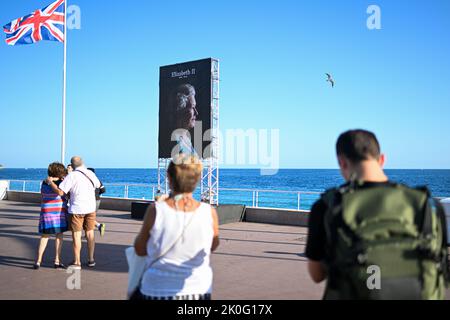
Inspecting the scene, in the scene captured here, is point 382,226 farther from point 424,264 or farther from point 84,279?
point 84,279

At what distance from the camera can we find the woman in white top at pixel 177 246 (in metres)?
2.50

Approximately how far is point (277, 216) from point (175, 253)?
10.5 m

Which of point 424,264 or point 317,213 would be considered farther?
point 317,213

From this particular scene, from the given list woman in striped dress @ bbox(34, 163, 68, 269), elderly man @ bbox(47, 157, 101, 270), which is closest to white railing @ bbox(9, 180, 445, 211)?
elderly man @ bbox(47, 157, 101, 270)

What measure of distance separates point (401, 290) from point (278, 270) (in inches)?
195

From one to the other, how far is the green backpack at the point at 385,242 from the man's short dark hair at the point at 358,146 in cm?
19

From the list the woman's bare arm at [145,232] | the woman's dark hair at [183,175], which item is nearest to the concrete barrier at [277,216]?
the woman's dark hair at [183,175]

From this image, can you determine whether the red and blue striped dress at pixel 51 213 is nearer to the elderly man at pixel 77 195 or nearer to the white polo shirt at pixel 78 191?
the elderly man at pixel 77 195

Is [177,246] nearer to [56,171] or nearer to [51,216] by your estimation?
[51,216]

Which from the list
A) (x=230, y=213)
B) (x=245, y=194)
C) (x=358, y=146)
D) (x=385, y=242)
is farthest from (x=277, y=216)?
(x=245, y=194)
